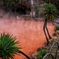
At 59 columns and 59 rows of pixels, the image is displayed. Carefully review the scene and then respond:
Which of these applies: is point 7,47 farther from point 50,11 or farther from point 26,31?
point 26,31

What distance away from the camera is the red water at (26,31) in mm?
12873

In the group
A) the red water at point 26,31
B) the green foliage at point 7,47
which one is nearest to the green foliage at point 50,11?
the red water at point 26,31

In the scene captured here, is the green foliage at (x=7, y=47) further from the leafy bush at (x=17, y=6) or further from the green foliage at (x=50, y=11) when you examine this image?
the leafy bush at (x=17, y=6)

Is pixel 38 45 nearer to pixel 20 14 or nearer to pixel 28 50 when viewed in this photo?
pixel 28 50

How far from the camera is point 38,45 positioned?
13000mm

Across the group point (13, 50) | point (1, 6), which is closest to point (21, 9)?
point (1, 6)

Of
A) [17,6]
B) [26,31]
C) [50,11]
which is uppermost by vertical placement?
[50,11]

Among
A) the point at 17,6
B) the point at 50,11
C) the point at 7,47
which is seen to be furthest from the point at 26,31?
the point at 7,47

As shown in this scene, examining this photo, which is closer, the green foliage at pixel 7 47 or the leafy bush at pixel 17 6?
the green foliage at pixel 7 47

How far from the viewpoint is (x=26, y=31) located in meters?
15.9

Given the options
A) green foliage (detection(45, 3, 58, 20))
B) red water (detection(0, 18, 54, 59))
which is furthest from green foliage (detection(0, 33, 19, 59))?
green foliage (detection(45, 3, 58, 20))

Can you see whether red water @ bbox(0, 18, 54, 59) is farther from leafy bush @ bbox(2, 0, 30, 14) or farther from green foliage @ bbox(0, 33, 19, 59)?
green foliage @ bbox(0, 33, 19, 59)

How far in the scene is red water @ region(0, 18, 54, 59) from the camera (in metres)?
12.9

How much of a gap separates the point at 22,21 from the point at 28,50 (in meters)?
6.84
